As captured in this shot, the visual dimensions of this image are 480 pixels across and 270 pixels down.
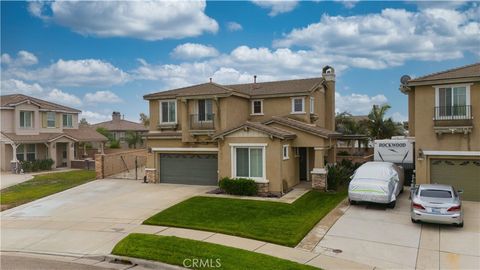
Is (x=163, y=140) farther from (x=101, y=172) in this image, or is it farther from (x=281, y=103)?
(x=281, y=103)

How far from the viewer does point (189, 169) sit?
23797mm

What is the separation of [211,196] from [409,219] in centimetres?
916

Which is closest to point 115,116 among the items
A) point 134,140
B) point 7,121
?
point 134,140

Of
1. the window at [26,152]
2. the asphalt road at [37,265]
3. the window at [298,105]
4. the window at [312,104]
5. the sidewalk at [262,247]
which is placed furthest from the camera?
the window at [26,152]

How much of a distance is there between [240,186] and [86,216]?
24.2 feet

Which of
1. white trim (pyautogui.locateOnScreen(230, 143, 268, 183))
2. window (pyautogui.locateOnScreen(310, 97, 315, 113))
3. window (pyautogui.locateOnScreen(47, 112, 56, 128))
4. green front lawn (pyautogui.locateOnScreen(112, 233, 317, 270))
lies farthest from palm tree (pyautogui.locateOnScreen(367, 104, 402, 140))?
window (pyautogui.locateOnScreen(47, 112, 56, 128))

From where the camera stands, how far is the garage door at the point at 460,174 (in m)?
17.7

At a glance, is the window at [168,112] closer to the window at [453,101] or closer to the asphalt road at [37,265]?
the asphalt road at [37,265]

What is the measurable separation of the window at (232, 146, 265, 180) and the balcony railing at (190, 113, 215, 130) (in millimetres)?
3163

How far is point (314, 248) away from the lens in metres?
11.9

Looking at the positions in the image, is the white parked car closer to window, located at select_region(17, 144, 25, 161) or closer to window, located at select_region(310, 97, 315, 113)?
window, located at select_region(310, 97, 315, 113)

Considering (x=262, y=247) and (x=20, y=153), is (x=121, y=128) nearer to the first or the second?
(x=20, y=153)

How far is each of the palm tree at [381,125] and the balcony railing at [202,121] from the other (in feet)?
64.6

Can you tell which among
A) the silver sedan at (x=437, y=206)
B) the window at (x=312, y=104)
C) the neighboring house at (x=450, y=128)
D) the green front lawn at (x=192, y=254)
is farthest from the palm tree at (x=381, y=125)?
the green front lawn at (x=192, y=254)
